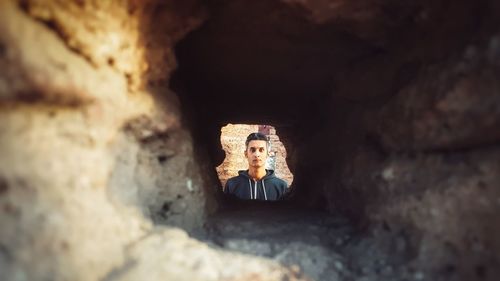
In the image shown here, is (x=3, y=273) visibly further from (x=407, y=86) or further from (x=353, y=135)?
(x=353, y=135)

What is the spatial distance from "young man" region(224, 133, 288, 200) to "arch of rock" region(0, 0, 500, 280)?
2.04 metres

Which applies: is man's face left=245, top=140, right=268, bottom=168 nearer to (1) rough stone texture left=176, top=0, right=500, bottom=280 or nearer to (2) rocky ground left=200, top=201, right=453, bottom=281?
(1) rough stone texture left=176, top=0, right=500, bottom=280

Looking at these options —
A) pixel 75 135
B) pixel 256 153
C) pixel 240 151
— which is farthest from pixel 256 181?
pixel 240 151

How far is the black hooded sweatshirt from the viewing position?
3.71m

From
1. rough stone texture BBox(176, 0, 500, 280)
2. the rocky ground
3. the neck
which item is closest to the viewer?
rough stone texture BBox(176, 0, 500, 280)

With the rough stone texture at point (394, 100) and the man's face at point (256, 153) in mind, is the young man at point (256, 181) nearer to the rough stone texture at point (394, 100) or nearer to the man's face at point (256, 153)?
the man's face at point (256, 153)

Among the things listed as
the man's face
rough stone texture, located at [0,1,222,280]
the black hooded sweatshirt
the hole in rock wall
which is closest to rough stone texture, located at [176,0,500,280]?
rough stone texture, located at [0,1,222,280]

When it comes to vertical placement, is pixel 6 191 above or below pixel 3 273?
above

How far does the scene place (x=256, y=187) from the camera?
3.80 metres

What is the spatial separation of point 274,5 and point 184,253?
0.85 metres

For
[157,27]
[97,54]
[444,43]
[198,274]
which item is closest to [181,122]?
[157,27]

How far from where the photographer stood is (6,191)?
83 centimetres

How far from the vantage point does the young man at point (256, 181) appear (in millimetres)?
3721

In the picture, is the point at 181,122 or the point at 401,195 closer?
the point at 401,195
